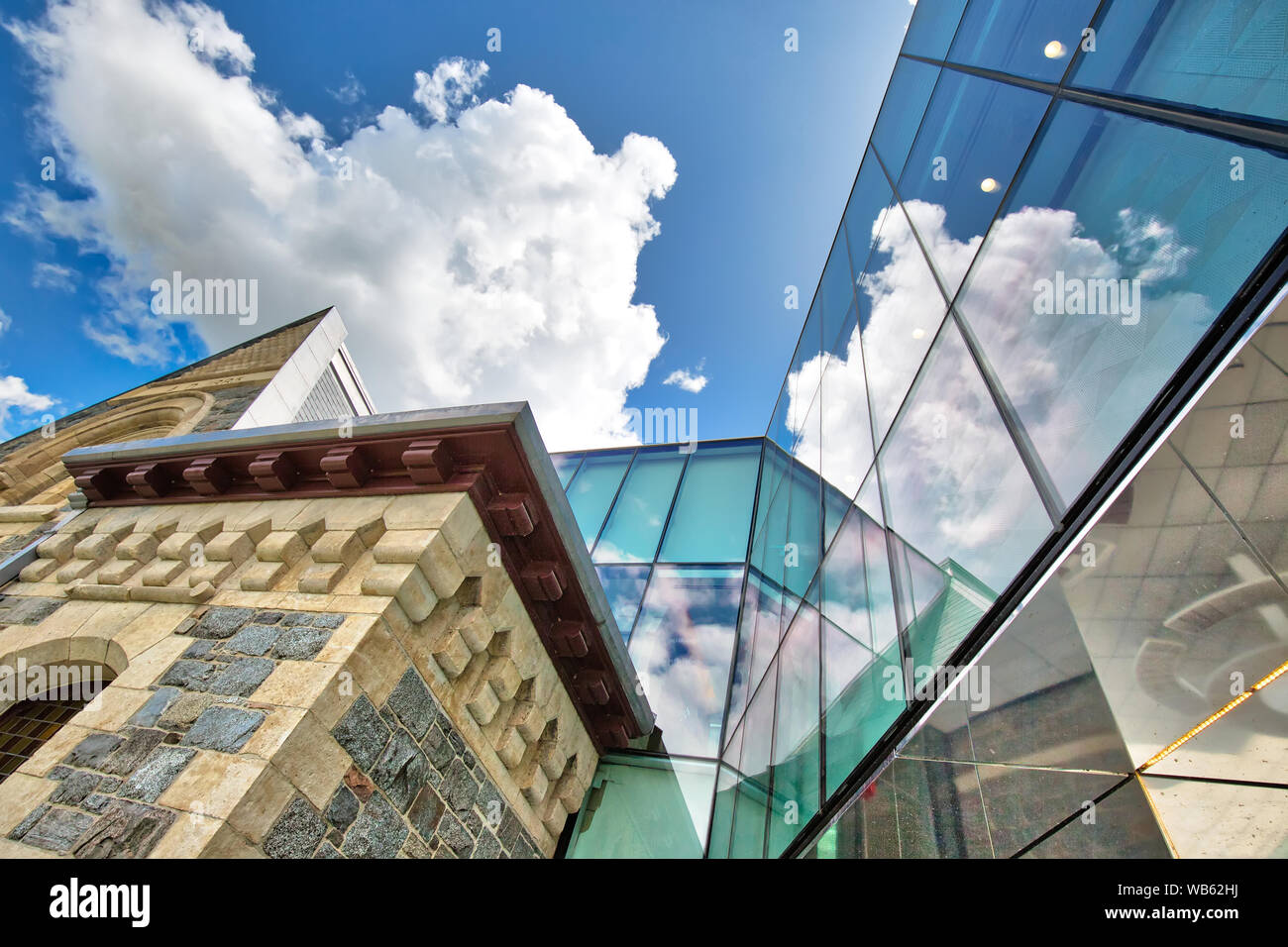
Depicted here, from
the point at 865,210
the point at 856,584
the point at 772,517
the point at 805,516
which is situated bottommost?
the point at 856,584

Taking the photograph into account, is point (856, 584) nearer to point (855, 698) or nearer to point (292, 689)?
point (855, 698)

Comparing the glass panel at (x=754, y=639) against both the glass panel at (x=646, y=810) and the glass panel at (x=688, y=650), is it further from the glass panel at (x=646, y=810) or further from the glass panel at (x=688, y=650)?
the glass panel at (x=646, y=810)

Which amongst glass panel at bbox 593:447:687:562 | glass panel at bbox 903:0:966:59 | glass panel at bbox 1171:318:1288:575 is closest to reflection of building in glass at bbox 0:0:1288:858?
glass panel at bbox 1171:318:1288:575

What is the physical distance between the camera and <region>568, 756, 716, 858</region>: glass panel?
16.8ft

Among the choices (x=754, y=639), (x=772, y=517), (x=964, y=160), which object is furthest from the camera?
(x=772, y=517)

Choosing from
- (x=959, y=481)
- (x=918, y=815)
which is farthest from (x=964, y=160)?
(x=918, y=815)

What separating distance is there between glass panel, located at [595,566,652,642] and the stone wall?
7.91ft

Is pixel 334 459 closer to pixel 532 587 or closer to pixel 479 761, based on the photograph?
pixel 532 587

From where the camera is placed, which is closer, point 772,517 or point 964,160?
point 964,160

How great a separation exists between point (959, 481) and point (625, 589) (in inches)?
218

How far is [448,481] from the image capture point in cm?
397

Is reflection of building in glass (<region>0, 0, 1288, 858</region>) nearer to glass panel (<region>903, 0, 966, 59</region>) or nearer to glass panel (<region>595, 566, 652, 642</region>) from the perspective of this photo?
glass panel (<region>903, 0, 966, 59</region>)

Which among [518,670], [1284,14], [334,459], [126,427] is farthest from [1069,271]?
[126,427]

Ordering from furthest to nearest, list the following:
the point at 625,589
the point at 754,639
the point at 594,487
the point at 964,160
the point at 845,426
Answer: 1. the point at 594,487
2. the point at 625,589
3. the point at 754,639
4. the point at 845,426
5. the point at 964,160
